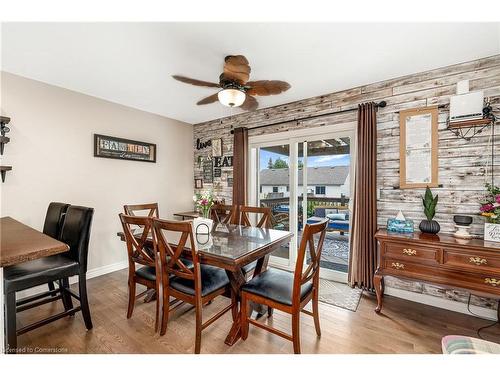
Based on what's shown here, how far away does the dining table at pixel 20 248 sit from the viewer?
1.09m

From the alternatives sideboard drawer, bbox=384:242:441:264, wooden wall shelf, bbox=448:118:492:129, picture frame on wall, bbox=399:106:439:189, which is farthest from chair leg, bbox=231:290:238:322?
wooden wall shelf, bbox=448:118:492:129

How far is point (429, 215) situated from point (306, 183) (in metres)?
1.49

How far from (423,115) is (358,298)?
215cm

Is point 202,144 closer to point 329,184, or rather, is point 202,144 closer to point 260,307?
point 329,184

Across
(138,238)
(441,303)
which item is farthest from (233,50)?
(441,303)

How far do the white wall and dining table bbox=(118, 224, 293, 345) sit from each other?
1686 mm

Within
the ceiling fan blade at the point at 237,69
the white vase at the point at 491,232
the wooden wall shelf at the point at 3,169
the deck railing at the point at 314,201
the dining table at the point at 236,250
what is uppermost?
the ceiling fan blade at the point at 237,69

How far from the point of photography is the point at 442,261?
2.04 metres

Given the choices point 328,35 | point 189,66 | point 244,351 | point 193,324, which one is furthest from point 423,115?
point 193,324

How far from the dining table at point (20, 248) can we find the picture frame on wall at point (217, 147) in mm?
2898

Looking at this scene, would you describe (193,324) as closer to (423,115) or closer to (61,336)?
(61,336)

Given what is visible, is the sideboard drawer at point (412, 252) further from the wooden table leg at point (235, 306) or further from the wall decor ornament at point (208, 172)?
the wall decor ornament at point (208, 172)

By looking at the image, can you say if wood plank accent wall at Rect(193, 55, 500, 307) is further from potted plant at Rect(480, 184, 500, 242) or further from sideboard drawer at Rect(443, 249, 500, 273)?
sideboard drawer at Rect(443, 249, 500, 273)

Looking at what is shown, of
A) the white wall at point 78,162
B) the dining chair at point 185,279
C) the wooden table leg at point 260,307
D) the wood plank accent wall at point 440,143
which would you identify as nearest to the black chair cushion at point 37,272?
the dining chair at point 185,279
